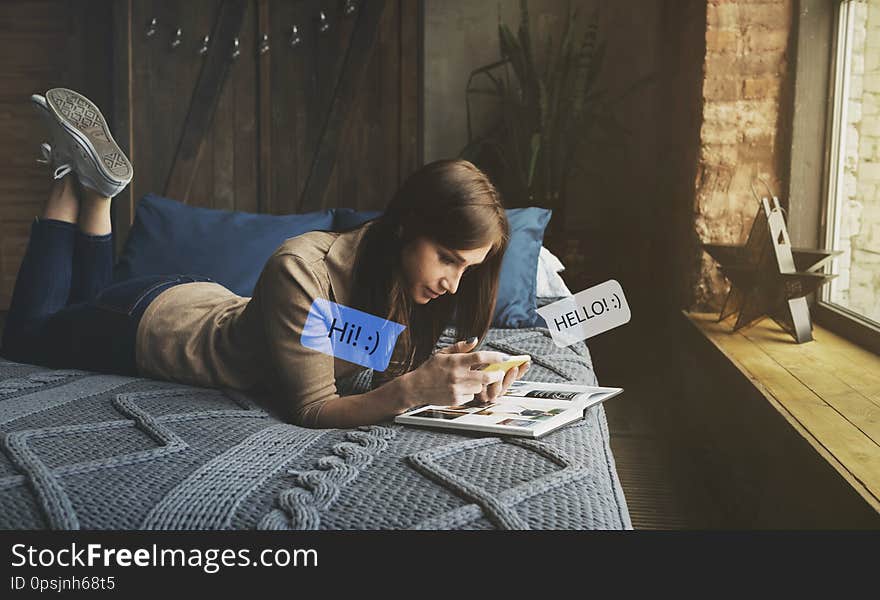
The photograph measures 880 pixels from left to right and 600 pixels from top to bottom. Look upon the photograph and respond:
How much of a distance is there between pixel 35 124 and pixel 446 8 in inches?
76.7

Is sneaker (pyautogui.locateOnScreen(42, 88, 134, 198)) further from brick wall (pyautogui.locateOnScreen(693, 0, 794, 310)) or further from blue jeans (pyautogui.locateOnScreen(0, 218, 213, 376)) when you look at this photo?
brick wall (pyautogui.locateOnScreen(693, 0, 794, 310))

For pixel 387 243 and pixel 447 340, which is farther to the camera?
pixel 447 340

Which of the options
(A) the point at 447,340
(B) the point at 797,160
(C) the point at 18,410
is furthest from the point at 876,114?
(C) the point at 18,410

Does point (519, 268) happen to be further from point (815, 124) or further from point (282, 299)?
point (282, 299)

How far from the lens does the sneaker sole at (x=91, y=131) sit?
205cm

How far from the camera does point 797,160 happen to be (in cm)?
252

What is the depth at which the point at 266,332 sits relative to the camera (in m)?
1.55

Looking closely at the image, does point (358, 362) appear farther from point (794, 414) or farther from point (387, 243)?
point (794, 414)

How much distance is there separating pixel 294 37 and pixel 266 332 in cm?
218

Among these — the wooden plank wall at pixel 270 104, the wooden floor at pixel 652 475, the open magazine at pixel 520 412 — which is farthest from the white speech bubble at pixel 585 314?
the wooden plank wall at pixel 270 104

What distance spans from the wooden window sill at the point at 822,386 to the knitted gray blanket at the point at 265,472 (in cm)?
37

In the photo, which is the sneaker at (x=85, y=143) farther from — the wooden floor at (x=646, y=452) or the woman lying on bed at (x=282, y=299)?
the wooden floor at (x=646, y=452)

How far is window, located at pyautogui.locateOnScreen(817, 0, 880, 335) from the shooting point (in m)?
2.14

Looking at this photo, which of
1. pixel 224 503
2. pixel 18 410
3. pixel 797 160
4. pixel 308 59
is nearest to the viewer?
pixel 224 503
